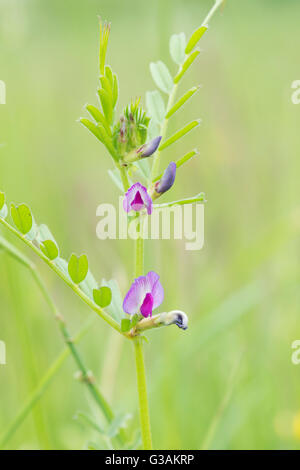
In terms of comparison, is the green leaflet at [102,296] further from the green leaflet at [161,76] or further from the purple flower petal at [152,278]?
the green leaflet at [161,76]

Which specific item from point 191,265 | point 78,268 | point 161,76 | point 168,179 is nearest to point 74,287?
point 78,268

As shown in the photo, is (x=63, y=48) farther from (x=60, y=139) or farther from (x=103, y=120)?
(x=103, y=120)

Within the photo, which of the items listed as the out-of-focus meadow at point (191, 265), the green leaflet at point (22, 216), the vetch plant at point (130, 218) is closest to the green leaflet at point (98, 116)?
the vetch plant at point (130, 218)

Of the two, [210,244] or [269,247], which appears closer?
[269,247]

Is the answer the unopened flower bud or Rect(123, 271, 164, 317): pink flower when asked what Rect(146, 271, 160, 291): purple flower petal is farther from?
the unopened flower bud

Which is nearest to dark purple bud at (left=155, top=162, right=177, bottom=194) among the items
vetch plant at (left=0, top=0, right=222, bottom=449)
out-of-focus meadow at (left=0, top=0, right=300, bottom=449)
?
vetch plant at (left=0, top=0, right=222, bottom=449)
